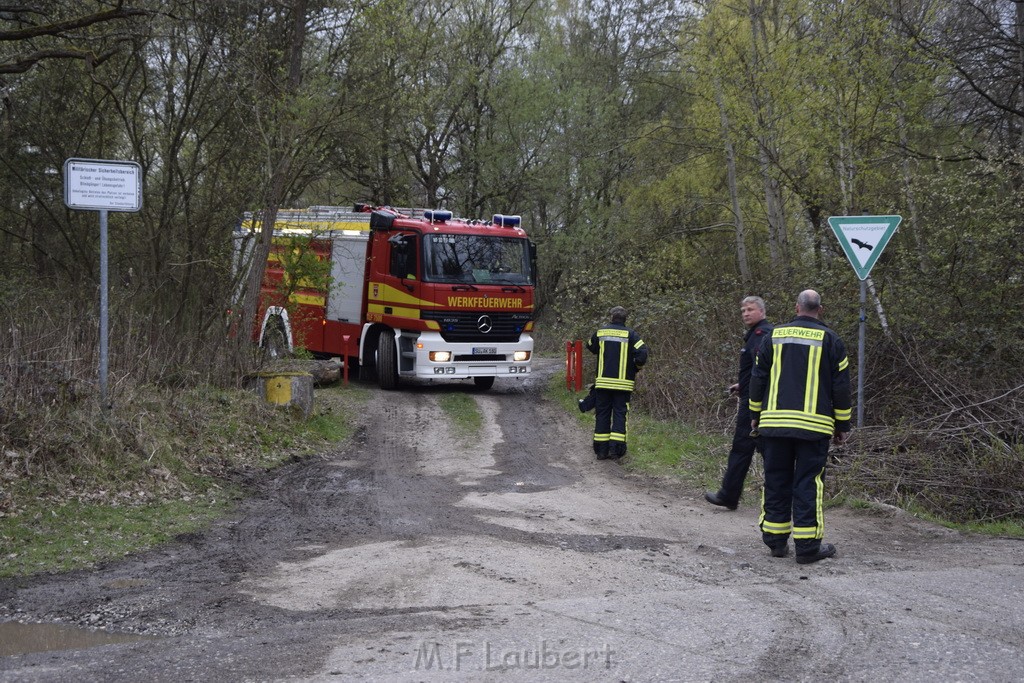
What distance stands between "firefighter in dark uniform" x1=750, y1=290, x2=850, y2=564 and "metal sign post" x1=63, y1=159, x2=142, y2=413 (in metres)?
5.82

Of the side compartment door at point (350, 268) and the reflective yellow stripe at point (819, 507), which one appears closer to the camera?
the reflective yellow stripe at point (819, 507)

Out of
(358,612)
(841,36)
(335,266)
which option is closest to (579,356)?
(335,266)

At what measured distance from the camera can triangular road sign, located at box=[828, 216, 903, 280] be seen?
405 inches

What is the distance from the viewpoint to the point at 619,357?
11.5 meters

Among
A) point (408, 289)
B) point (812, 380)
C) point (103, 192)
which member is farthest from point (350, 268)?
point (812, 380)

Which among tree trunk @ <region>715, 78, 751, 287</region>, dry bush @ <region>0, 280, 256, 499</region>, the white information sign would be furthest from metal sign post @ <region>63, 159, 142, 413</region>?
tree trunk @ <region>715, 78, 751, 287</region>

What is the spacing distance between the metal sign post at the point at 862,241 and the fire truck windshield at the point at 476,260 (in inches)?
301

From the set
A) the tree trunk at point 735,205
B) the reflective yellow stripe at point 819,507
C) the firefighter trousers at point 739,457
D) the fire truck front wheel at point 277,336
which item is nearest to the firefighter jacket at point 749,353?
the firefighter trousers at point 739,457

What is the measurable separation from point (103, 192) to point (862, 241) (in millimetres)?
7459

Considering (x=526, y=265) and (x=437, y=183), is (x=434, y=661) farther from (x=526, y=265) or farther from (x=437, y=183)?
(x=437, y=183)

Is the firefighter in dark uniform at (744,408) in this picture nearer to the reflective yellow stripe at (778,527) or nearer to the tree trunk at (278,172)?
the reflective yellow stripe at (778,527)

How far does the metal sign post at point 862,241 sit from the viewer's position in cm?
1027

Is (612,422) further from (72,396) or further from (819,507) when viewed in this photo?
(72,396)

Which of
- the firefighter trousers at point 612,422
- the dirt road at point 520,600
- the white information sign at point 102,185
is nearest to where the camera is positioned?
the dirt road at point 520,600
